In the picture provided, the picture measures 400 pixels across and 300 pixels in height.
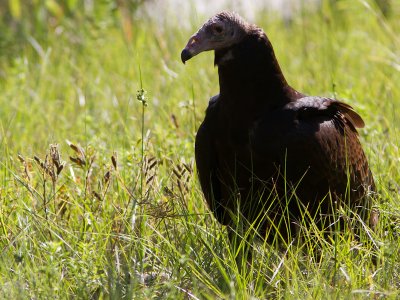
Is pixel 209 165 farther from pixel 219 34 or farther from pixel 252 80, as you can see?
pixel 219 34

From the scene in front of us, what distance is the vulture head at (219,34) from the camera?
395cm

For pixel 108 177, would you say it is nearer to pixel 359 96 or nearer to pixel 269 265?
pixel 269 265

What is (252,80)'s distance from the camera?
3.99m

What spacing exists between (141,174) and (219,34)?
0.67 metres

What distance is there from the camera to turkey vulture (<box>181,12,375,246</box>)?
3799 millimetres

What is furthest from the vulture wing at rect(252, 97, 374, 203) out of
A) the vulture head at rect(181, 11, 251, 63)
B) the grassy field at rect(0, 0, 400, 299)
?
the vulture head at rect(181, 11, 251, 63)

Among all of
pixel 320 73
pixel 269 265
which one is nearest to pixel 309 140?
pixel 269 265

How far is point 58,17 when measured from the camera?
23.2 ft

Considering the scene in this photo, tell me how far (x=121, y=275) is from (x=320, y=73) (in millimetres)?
2979

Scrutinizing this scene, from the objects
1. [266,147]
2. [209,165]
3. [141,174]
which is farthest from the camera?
[209,165]

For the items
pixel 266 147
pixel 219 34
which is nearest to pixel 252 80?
pixel 219 34

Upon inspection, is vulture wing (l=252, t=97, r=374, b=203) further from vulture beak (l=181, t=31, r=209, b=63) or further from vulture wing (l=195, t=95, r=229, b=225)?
vulture beak (l=181, t=31, r=209, b=63)

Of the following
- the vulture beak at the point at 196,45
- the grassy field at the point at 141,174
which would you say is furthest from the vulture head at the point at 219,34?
the grassy field at the point at 141,174

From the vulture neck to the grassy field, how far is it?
38 centimetres
